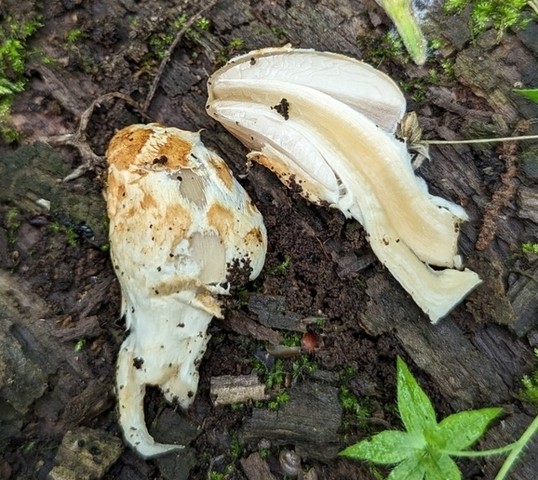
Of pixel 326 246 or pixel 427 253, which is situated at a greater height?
pixel 427 253

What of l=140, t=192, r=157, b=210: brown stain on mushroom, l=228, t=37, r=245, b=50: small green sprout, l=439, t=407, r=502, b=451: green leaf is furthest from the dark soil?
l=140, t=192, r=157, b=210: brown stain on mushroom

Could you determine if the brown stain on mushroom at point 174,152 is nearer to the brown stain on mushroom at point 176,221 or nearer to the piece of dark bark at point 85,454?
the brown stain on mushroom at point 176,221

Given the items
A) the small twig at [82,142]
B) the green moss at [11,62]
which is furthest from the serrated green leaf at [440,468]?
the green moss at [11,62]

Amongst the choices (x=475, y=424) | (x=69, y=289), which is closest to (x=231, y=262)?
(x=69, y=289)

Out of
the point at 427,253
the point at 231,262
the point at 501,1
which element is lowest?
the point at 231,262

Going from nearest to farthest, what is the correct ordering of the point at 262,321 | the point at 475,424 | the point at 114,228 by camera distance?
the point at 475,424, the point at 114,228, the point at 262,321

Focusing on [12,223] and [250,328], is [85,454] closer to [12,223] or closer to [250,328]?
[250,328]

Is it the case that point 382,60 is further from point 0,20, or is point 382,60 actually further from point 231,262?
point 0,20

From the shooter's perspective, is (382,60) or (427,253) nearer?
(427,253)

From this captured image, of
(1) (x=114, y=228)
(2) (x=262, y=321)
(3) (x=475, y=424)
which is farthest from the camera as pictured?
(2) (x=262, y=321)
